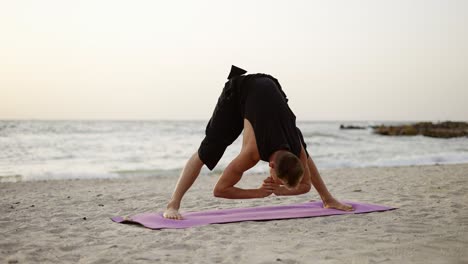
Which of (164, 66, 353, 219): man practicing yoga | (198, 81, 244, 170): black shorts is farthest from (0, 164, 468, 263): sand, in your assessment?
(198, 81, 244, 170): black shorts

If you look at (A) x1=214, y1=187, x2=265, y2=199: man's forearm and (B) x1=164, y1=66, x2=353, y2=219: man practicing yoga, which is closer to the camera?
(B) x1=164, y1=66, x2=353, y2=219: man practicing yoga

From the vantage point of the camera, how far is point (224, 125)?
367 cm

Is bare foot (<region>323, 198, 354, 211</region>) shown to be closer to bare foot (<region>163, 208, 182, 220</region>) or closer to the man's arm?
the man's arm

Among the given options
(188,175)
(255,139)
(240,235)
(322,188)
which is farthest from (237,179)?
(322,188)

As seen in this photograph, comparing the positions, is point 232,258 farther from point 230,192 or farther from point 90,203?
point 90,203

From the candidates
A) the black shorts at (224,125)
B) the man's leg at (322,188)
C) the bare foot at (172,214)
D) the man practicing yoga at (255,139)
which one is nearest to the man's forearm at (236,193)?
the man practicing yoga at (255,139)

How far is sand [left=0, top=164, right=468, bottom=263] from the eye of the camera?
9.52ft

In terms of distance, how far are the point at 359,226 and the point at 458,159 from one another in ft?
35.2

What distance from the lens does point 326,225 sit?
380 cm

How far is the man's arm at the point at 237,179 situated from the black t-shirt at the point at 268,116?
141 millimetres

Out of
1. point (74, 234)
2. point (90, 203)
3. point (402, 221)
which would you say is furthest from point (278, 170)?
point (90, 203)

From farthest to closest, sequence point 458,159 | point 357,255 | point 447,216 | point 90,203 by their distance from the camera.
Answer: point 458,159 → point 90,203 → point 447,216 → point 357,255

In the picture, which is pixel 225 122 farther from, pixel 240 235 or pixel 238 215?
pixel 238 215

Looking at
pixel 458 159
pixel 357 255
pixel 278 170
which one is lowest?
pixel 458 159
